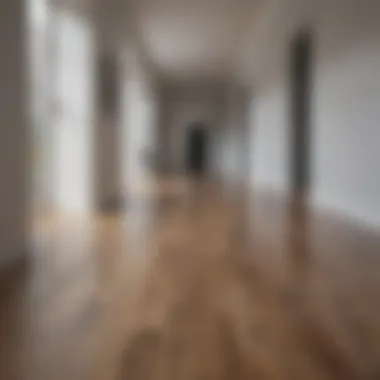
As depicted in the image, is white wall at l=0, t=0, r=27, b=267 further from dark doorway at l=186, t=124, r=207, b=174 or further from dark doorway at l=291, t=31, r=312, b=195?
dark doorway at l=186, t=124, r=207, b=174

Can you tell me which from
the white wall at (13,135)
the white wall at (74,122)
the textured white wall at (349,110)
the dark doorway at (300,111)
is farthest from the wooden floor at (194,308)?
the dark doorway at (300,111)

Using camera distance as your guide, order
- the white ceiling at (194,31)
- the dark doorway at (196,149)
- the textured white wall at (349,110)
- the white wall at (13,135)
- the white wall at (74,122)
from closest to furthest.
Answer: the white wall at (13,135) → the textured white wall at (349,110) → the white wall at (74,122) → the white ceiling at (194,31) → the dark doorway at (196,149)

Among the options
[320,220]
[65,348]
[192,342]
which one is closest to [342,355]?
[192,342]

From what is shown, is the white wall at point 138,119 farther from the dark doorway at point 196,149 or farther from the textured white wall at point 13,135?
the textured white wall at point 13,135

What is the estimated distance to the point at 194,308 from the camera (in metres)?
2.16

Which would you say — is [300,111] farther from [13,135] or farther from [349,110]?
[13,135]

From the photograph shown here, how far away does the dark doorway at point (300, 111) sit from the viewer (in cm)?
840

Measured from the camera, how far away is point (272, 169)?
414 inches

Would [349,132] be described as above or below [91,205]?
above

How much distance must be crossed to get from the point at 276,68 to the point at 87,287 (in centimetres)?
819

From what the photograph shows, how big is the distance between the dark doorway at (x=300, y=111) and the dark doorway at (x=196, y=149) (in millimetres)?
12575

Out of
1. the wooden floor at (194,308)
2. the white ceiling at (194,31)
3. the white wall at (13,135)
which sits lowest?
the wooden floor at (194,308)

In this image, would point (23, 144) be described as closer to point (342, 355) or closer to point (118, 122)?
point (342, 355)

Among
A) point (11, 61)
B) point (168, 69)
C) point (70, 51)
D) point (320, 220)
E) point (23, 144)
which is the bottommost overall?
point (320, 220)
